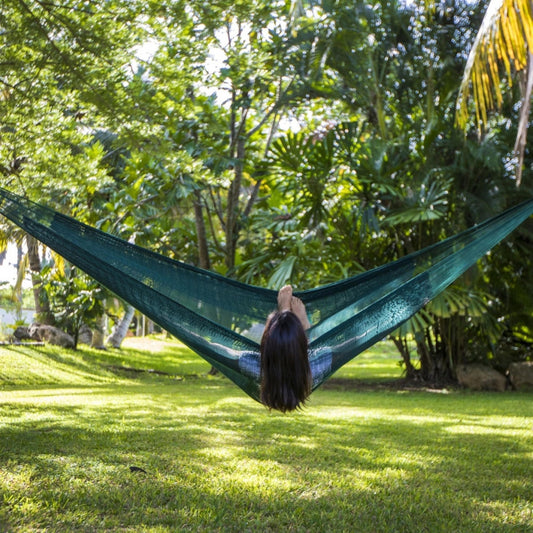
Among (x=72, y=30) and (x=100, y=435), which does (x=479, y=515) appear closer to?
(x=100, y=435)

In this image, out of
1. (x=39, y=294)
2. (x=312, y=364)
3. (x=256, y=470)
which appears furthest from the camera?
(x=39, y=294)

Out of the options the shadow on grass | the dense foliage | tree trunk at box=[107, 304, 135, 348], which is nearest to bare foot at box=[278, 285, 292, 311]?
the shadow on grass

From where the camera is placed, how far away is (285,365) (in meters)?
2.34

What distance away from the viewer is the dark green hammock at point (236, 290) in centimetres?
249

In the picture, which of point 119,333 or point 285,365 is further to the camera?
point 119,333

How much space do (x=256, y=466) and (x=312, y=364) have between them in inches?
22.2

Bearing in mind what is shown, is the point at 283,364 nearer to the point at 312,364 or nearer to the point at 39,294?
the point at 312,364

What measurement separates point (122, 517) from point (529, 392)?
17.2ft

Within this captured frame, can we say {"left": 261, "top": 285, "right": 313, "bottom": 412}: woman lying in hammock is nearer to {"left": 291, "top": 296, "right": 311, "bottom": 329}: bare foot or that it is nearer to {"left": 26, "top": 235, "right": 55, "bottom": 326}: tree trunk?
{"left": 291, "top": 296, "right": 311, "bottom": 329}: bare foot

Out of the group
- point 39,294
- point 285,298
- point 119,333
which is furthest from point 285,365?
point 119,333

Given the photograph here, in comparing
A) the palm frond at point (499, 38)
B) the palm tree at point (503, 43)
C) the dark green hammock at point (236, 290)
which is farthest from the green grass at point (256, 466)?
the palm frond at point (499, 38)

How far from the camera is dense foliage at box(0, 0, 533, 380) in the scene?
4957 mm

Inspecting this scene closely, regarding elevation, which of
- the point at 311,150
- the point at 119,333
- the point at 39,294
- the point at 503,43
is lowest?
the point at 119,333

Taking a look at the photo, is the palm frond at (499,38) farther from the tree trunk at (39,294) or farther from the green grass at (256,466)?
the tree trunk at (39,294)
